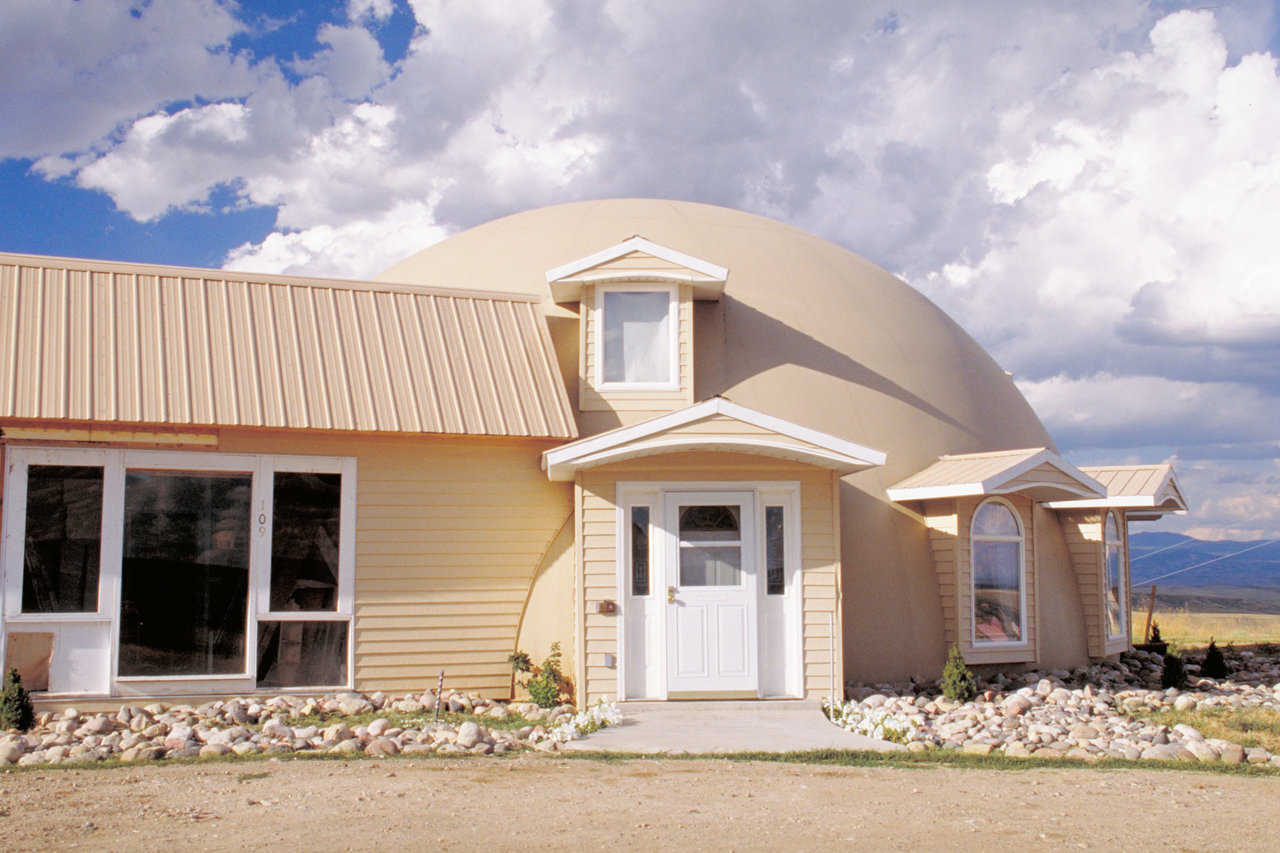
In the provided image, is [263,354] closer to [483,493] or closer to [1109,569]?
[483,493]

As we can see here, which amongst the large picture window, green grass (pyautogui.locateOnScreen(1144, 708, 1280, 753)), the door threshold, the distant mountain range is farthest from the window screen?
the distant mountain range

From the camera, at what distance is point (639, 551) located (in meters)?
12.0

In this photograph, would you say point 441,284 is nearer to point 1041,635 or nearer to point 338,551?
point 338,551

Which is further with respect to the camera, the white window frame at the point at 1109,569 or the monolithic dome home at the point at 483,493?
the white window frame at the point at 1109,569

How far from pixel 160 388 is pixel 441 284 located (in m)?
4.85

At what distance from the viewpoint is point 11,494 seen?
11359 millimetres

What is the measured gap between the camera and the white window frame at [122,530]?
1134 cm

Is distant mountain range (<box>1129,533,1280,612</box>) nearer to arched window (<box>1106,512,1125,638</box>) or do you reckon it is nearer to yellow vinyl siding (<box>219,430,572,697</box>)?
arched window (<box>1106,512,1125,638</box>)

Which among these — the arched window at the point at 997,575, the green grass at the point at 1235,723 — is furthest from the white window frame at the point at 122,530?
the green grass at the point at 1235,723

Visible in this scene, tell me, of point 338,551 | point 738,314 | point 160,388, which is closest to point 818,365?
point 738,314

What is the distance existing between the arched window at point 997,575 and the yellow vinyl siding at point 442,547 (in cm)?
483

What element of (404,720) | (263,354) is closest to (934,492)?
(404,720)

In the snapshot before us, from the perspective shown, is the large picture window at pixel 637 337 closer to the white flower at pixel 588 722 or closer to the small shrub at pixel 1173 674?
the white flower at pixel 588 722

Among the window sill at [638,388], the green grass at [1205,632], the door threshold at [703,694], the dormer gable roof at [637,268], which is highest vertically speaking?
the dormer gable roof at [637,268]
